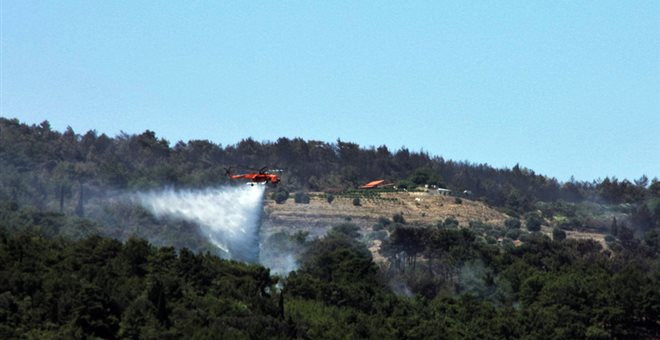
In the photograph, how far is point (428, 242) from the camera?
140 m

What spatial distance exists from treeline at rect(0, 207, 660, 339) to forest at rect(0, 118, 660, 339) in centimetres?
13

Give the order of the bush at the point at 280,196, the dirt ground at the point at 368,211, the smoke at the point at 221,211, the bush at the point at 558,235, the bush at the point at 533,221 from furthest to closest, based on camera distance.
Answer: the bush at the point at 280,196
the bush at the point at 533,221
the dirt ground at the point at 368,211
the bush at the point at 558,235
the smoke at the point at 221,211

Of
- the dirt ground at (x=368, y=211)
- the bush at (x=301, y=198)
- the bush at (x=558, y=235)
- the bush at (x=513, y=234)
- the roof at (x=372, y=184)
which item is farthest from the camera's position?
the roof at (x=372, y=184)

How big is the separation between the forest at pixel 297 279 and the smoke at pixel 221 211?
3015 millimetres

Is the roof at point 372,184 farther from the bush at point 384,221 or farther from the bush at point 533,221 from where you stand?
the bush at point 384,221

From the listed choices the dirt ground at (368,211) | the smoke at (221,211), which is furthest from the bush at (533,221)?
the smoke at (221,211)

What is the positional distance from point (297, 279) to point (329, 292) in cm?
268

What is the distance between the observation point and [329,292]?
4284 inches

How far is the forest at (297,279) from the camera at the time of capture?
92000 mm

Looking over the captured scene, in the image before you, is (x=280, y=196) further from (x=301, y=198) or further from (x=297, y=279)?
(x=297, y=279)

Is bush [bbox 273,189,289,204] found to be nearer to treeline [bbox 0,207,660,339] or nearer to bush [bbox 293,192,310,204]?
bush [bbox 293,192,310,204]

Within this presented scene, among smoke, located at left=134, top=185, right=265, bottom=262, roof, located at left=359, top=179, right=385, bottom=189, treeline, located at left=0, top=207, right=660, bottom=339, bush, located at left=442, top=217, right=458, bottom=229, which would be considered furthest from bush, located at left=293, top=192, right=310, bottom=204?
treeline, located at left=0, top=207, right=660, bottom=339

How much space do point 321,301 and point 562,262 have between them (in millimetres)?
37129

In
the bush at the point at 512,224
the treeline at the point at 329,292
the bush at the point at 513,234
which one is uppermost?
the bush at the point at 512,224
